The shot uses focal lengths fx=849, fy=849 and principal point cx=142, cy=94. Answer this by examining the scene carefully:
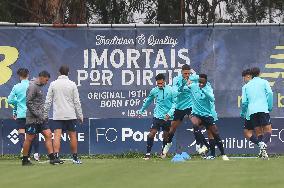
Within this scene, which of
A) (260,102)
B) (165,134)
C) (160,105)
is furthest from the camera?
(165,134)

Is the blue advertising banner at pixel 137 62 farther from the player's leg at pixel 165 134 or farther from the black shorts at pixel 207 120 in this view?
the black shorts at pixel 207 120

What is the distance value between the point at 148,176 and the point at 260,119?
559cm

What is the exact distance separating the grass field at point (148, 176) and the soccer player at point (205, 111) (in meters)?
2.42

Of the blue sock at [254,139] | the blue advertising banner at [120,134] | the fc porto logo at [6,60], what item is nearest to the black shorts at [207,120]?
the blue sock at [254,139]

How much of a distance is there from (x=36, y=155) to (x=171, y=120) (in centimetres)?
303

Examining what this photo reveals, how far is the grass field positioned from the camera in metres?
10.5

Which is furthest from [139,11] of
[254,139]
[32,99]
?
[32,99]

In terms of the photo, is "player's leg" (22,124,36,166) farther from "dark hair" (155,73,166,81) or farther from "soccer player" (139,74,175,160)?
"dark hair" (155,73,166,81)

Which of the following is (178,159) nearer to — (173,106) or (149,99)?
(173,106)

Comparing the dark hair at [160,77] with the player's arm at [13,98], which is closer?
the dark hair at [160,77]

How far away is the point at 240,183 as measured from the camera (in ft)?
34.2

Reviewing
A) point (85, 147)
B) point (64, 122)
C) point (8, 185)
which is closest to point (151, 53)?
point (85, 147)

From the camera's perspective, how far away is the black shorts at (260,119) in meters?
16.9

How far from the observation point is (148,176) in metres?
11.9
